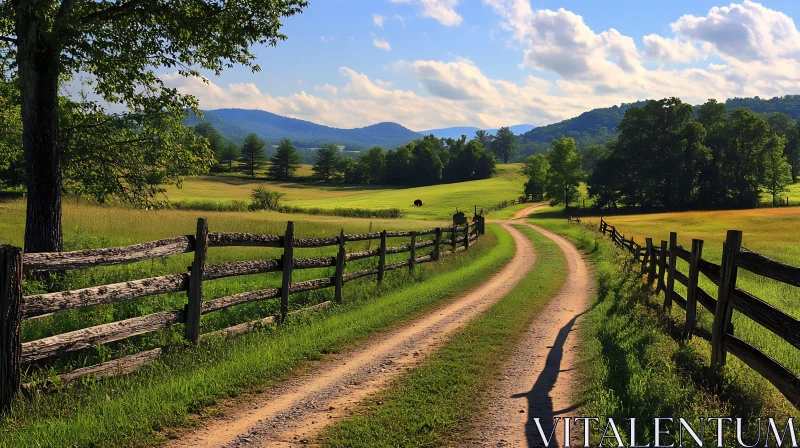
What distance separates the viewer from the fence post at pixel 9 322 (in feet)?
15.2

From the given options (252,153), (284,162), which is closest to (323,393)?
(284,162)

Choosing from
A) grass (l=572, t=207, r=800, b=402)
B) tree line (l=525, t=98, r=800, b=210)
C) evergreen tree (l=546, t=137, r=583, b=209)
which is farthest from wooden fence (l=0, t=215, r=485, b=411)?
tree line (l=525, t=98, r=800, b=210)

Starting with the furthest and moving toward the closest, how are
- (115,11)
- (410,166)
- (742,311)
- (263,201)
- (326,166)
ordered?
(326,166) → (410,166) → (263,201) → (115,11) → (742,311)

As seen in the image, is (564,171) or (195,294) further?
(564,171)

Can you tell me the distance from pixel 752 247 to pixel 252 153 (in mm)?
128232

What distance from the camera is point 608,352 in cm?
735

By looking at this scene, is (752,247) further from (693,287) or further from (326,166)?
(326,166)

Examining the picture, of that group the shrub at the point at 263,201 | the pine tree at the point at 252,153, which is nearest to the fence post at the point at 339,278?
the shrub at the point at 263,201

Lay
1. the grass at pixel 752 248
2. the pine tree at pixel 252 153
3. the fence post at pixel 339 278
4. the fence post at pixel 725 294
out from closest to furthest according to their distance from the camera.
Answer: the fence post at pixel 725 294, the grass at pixel 752 248, the fence post at pixel 339 278, the pine tree at pixel 252 153

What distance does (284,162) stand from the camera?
13562 cm

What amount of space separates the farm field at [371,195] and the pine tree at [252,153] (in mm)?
17190

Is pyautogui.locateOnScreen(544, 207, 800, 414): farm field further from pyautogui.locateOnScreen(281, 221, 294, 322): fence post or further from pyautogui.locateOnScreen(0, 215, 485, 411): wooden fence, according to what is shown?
pyautogui.locateOnScreen(0, 215, 485, 411): wooden fence

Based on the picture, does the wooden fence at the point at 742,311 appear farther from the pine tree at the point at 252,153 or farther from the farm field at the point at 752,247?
the pine tree at the point at 252,153

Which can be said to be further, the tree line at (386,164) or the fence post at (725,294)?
the tree line at (386,164)
